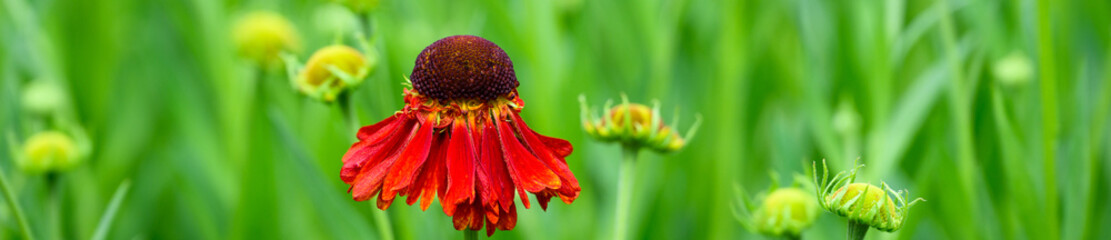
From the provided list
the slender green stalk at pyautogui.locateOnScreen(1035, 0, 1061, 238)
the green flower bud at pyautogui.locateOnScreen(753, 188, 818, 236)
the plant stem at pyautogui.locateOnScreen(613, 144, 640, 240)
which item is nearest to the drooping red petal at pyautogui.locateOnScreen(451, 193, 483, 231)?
the plant stem at pyautogui.locateOnScreen(613, 144, 640, 240)

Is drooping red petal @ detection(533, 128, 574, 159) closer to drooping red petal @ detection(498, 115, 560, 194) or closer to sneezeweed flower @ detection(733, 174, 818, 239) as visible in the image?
drooping red petal @ detection(498, 115, 560, 194)

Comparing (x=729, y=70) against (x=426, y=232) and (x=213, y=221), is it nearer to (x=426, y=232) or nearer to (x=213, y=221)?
(x=426, y=232)

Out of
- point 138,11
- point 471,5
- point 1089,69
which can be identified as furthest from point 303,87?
point 138,11

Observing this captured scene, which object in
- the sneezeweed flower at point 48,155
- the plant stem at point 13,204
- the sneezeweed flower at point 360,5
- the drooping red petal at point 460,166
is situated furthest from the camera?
the sneezeweed flower at point 48,155

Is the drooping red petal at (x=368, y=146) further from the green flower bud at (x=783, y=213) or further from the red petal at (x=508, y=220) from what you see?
the green flower bud at (x=783, y=213)

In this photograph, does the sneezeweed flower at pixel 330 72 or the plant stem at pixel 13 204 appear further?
the sneezeweed flower at pixel 330 72

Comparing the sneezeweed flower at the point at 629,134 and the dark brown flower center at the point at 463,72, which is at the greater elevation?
the dark brown flower center at the point at 463,72

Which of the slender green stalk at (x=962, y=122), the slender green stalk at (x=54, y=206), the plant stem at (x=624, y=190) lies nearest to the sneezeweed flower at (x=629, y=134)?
the plant stem at (x=624, y=190)
